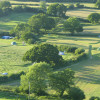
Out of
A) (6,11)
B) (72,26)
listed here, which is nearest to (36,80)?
(72,26)

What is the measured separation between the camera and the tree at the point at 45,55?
154 feet

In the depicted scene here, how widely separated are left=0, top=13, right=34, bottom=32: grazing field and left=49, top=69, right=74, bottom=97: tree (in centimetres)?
5471

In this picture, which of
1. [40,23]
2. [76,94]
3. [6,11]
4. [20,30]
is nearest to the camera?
[76,94]

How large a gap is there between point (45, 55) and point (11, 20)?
56.3 meters

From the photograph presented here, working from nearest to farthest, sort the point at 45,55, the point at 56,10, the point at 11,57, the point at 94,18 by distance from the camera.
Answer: the point at 45,55
the point at 11,57
the point at 94,18
the point at 56,10

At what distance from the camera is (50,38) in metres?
76.1

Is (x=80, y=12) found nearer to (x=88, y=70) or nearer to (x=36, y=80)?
(x=88, y=70)

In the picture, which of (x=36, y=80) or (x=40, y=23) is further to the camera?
(x=40, y=23)

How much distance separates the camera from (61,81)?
→ 3412 cm

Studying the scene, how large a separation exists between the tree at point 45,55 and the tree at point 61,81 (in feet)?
40.0

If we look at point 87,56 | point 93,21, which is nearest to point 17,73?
point 87,56

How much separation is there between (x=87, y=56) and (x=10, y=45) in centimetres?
2288

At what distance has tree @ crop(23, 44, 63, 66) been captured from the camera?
154 ft

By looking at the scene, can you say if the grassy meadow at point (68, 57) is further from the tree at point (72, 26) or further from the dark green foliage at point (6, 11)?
the dark green foliage at point (6, 11)
